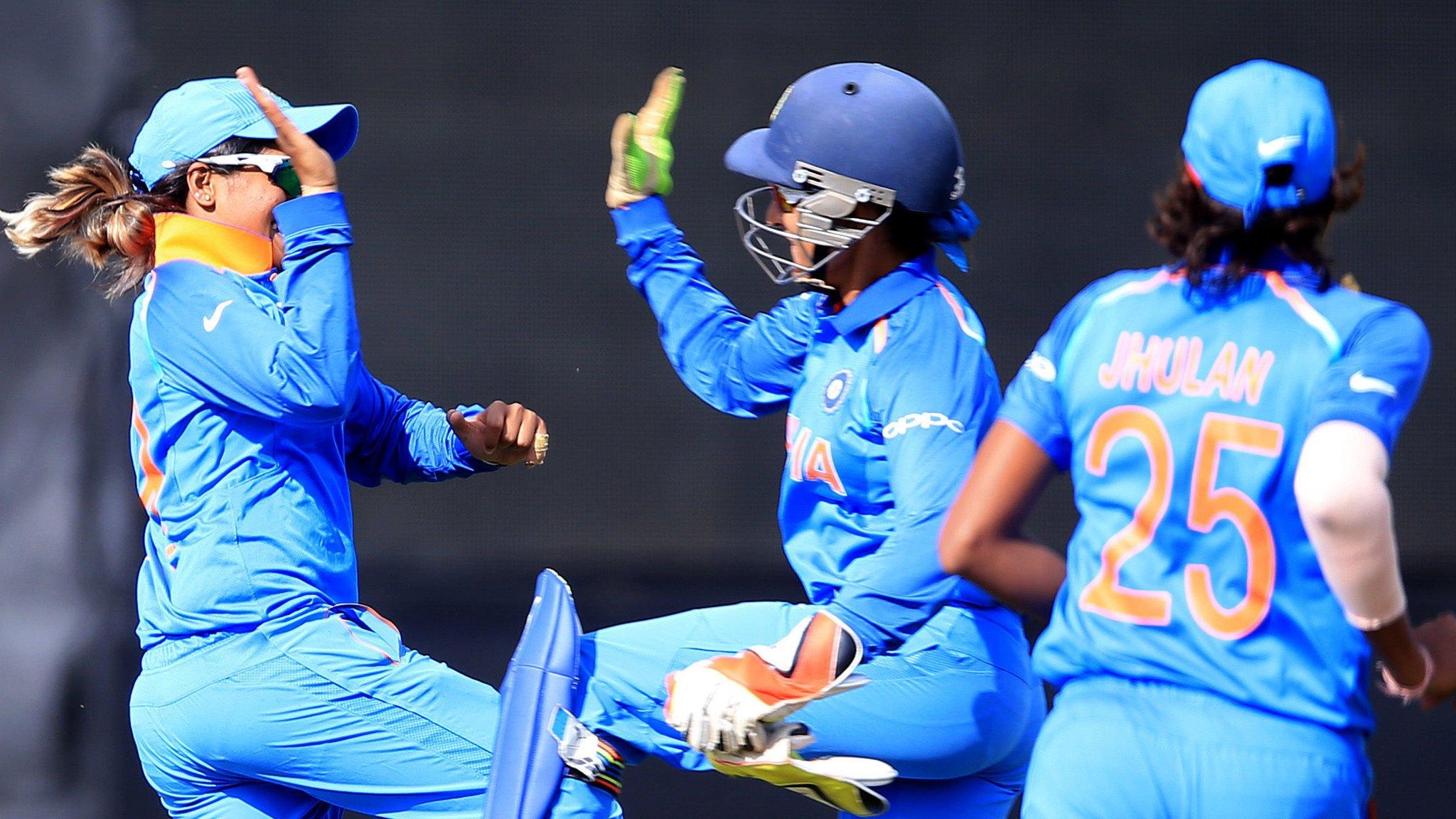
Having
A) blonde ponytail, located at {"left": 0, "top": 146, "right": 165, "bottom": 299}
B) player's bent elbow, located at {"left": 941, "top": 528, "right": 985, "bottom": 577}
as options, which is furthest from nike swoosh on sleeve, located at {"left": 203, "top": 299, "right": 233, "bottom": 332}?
player's bent elbow, located at {"left": 941, "top": 528, "right": 985, "bottom": 577}

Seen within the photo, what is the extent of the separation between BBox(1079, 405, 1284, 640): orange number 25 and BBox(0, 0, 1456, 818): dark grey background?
12.4 ft

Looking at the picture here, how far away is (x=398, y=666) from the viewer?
2086mm

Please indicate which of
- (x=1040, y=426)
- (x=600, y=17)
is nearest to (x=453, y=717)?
(x=1040, y=426)

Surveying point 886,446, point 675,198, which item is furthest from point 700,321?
point 675,198

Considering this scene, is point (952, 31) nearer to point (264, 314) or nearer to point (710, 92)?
point (710, 92)

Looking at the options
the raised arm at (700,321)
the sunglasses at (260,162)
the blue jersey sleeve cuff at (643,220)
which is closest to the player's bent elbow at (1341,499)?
the raised arm at (700,321)

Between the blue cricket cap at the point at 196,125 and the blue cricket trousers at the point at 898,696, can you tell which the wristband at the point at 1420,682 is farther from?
the blue cricket cap at the point at 196,125

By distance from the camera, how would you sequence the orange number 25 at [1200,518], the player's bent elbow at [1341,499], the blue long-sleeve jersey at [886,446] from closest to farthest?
the player's bent elbow at [1341,499] < the orange number 25 at [1200,518] < the blue long-sleeve jersey at [886,446]

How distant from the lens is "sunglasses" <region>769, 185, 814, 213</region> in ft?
6.90

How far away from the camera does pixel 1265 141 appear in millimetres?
1501

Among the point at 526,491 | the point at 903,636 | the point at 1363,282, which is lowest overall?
the point at 526,491

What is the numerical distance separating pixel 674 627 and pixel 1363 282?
4.27m

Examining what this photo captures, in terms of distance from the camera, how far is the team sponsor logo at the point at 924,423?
1853 millimetres

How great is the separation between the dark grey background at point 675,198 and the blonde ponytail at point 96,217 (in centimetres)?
305
